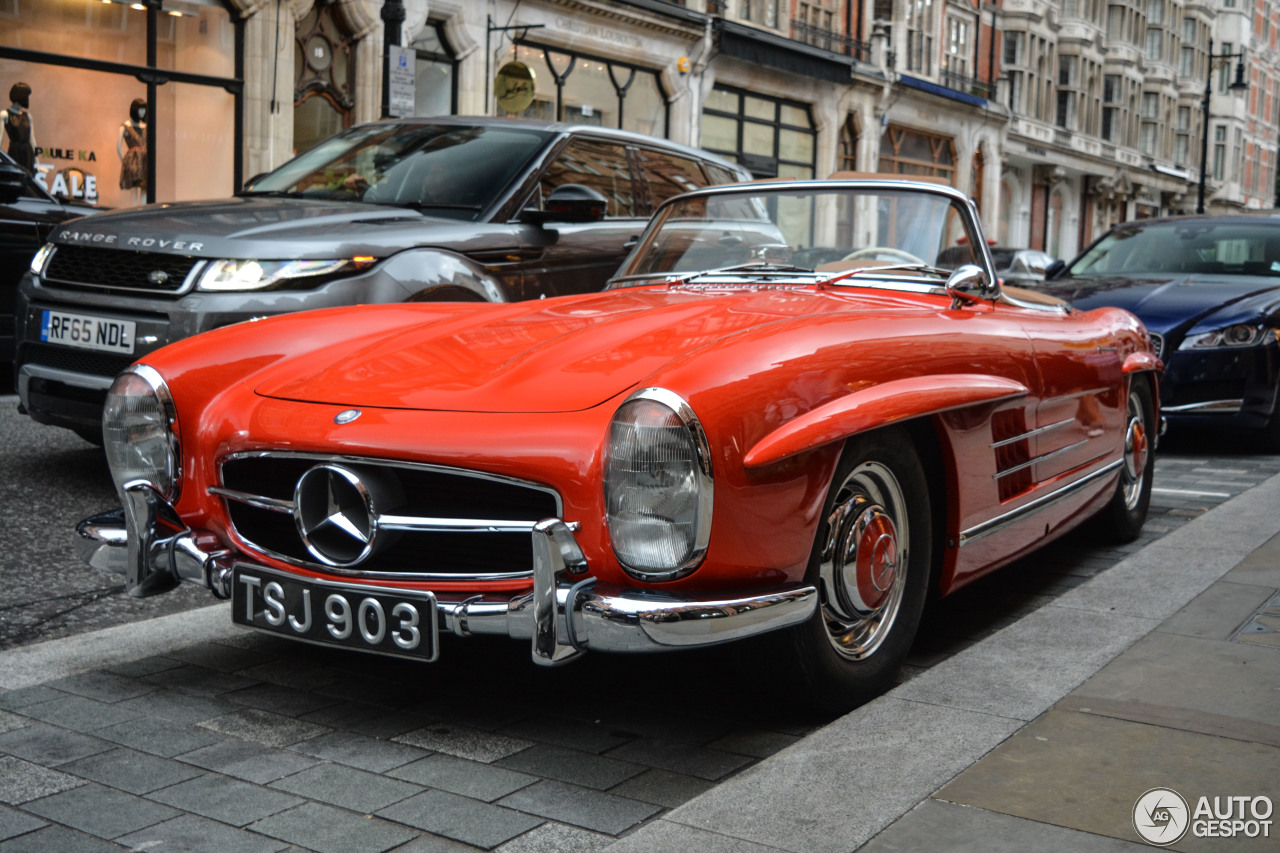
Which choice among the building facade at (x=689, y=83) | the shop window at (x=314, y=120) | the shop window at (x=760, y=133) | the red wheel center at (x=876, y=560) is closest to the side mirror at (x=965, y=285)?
the red wheel center at (x=876, y=560)

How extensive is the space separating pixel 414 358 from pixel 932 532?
1430mm

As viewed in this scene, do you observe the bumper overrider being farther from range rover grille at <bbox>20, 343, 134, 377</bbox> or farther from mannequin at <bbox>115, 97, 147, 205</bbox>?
mannequin at <bbox>115, 97, 147, 205</bbox>

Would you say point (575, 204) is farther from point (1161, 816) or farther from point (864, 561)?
point (1161, 816)

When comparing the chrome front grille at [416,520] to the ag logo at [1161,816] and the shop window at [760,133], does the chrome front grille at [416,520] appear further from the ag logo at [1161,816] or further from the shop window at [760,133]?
the shop window at [760,133]

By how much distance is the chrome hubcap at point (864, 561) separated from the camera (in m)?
3.20

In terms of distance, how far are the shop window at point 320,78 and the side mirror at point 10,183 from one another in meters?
9.11

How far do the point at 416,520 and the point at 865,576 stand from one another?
1073 millimetres

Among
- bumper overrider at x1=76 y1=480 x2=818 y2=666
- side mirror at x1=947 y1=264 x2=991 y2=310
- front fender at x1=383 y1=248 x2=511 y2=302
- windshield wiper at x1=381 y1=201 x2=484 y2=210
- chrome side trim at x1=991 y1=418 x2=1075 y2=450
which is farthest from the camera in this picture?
windshield wiper at x1=381 y1=201 x2=484 y2=210

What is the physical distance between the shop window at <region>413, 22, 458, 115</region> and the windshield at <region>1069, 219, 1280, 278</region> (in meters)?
12.2

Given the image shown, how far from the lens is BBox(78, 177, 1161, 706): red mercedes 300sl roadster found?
2.80 m

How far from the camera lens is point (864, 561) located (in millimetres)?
3277

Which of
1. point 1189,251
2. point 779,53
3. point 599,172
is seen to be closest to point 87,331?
point 599,172

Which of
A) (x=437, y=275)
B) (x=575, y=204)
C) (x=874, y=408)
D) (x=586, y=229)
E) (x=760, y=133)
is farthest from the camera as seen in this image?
(x=760, y=133)

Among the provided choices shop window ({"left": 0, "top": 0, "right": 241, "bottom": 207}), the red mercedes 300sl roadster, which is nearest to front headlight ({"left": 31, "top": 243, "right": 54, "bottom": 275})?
the red mercedes 300sl roadster
